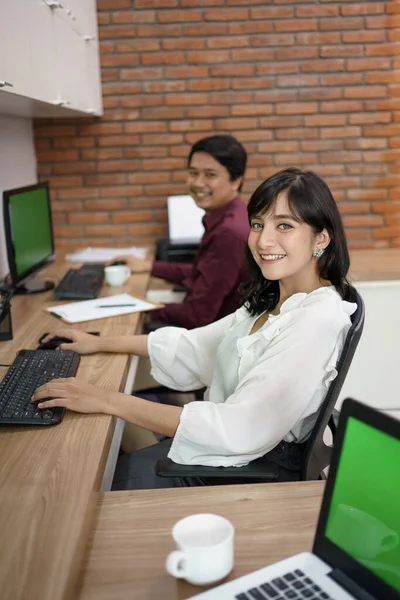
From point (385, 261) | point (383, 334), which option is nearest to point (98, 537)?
point (383, 334)

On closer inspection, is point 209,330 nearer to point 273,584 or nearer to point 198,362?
point 198,362

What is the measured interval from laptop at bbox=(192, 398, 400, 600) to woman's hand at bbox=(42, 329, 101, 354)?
3.68ft

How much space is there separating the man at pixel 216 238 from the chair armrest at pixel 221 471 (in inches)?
47.8

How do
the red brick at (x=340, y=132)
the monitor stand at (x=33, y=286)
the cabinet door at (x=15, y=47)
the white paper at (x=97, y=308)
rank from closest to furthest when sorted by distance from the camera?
the cabinet door at (x=15, y=47) → the white paper at (x=97, y=308) → the monitor stand at (x=33, y=286) → the red brick at (x=340, y=132)

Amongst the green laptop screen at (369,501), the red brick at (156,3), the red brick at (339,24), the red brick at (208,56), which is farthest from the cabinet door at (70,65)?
the green laptop screen at (369,501)

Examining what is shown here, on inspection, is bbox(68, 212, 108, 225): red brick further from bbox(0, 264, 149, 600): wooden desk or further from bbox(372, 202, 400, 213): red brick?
bbox(0, 264, 149, 600): wooden desk

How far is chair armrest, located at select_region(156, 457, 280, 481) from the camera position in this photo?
141 cm

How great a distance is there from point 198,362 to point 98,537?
936 mm

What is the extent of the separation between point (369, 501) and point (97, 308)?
1732 millimetres

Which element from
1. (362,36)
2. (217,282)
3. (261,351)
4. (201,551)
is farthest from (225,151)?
(201,551)

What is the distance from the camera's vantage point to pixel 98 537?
111 cm

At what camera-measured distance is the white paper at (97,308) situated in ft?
7.78

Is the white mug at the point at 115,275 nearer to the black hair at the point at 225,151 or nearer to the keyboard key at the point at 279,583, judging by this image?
the black hair at the point at 225,151

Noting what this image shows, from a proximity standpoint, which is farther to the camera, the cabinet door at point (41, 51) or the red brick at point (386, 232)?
the red brick at point (386, 232)
